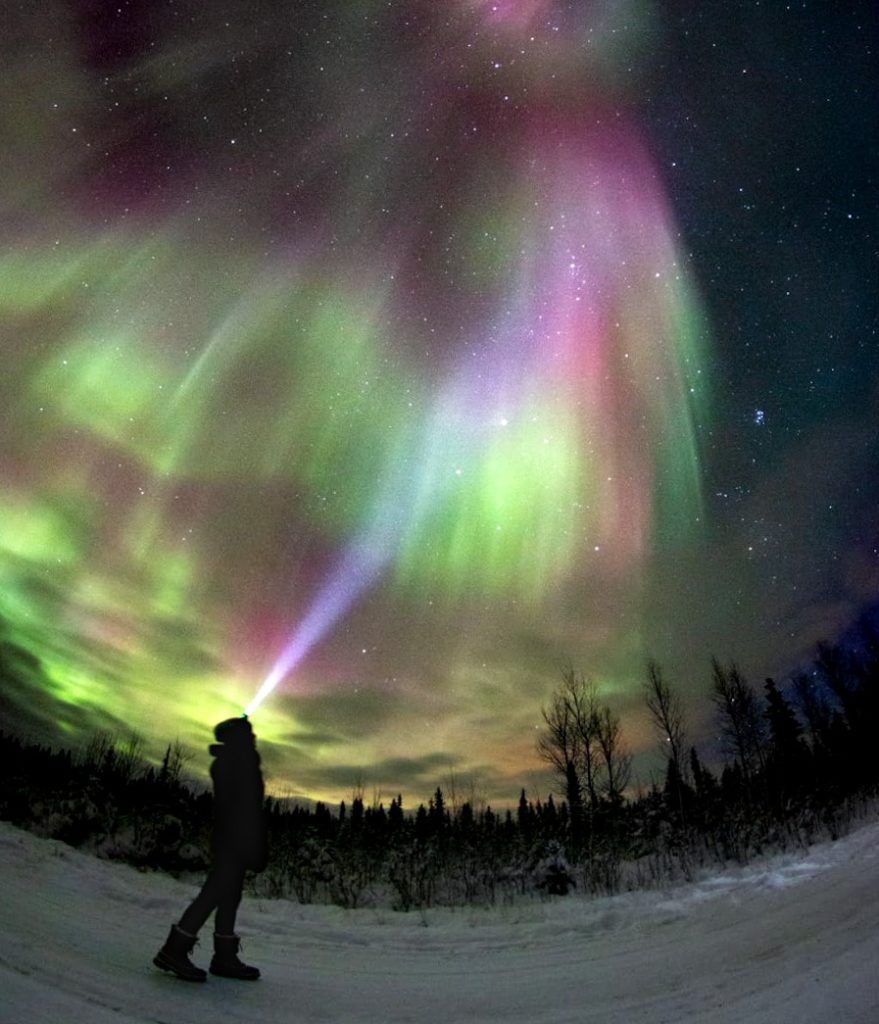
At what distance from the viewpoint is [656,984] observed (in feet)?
13.7

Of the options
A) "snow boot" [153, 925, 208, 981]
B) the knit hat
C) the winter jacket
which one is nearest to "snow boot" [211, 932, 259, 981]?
"snow boot" [153, 925, 208, 981]

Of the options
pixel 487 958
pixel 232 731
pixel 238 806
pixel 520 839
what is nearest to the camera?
pixel 238 806

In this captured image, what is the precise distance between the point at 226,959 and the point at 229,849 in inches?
29.0

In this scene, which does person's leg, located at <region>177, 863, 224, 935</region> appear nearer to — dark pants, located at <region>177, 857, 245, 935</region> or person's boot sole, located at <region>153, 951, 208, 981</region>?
dark pants, located at <region>177, 857, 245, 935</region>

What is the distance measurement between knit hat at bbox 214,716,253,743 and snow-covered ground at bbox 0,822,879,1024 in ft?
4.80

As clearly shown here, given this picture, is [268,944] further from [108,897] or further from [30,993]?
[30,993]

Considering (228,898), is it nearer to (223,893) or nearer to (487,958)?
(223,893)

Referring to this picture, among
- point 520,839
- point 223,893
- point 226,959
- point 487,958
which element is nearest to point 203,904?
point 223,893

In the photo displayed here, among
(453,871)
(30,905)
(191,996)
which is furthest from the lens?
(453,871)

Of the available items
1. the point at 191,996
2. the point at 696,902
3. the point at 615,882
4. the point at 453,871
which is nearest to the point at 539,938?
the point at 696,902

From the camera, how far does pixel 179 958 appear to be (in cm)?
384

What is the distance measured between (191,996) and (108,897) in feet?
16.5

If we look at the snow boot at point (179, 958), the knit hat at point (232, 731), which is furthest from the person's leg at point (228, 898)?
the knit hat at point (232, 731)

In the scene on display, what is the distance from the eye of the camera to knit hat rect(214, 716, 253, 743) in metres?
4.38
